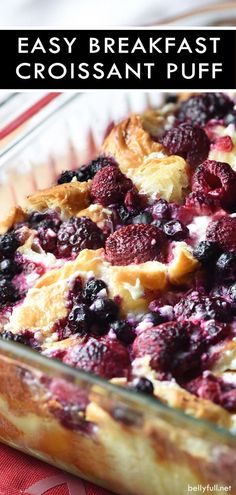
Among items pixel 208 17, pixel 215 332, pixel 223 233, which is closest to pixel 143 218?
pixel 223 233

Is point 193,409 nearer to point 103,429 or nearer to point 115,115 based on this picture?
point 103,429

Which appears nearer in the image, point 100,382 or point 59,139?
point 100,382

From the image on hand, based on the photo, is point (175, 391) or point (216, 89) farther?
point (216, 89)

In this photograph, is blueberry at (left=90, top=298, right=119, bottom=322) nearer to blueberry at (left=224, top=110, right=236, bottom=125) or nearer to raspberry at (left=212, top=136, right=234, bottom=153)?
raspberry at (left=212, top=136, right=234, bottom=153)

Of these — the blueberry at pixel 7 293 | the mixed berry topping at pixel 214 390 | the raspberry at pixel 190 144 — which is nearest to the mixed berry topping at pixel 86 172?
the raspberry at pixel 190 144

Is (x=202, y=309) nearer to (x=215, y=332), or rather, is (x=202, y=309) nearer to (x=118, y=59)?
(x=215, y=332)

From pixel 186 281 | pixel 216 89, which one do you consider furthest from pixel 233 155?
pixel 186 281

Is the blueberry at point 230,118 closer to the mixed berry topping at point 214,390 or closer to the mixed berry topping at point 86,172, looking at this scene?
the mixed berry topping at point 86,172
